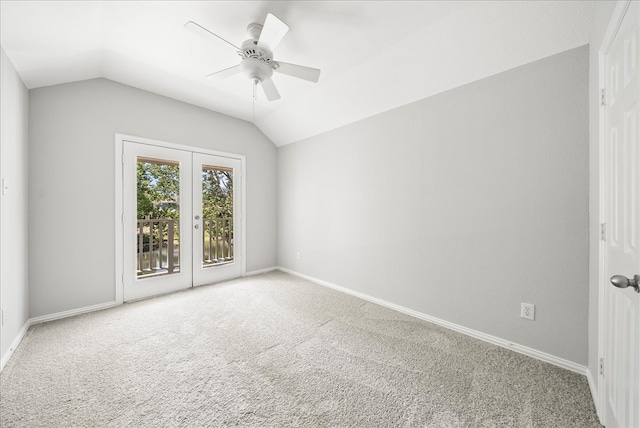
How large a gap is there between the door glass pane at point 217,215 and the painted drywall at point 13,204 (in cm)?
170

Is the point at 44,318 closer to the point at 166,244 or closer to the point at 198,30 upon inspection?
the point at 166,244

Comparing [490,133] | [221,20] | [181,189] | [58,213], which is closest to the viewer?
[221,20]

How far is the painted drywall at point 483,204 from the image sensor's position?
1.80 m

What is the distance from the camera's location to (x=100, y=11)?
1798 millimetres

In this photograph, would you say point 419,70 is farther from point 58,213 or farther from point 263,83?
point 58,213

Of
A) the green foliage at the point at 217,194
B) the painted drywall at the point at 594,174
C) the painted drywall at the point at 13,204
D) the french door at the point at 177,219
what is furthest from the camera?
the green foliage at the point at 217,194

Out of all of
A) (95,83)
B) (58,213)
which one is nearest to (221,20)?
(95,83)

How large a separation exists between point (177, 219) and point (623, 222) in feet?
13.2

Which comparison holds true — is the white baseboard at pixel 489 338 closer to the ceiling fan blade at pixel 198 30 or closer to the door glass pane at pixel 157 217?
the door glass pane at pixel 157 217

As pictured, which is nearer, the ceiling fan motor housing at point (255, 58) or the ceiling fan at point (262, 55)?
the ceiling fan at point (262, 55)

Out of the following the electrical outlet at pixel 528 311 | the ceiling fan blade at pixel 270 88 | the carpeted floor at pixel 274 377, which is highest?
the ceiling fan blade at pixel 270 88

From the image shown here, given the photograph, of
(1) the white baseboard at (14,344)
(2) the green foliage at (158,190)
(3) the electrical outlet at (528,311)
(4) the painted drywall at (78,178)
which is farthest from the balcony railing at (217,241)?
(3) the electrical outlet at (528,311)

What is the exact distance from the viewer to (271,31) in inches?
67.2

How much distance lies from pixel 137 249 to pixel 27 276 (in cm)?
91
